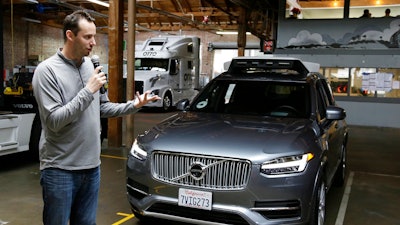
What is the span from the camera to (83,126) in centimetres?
226

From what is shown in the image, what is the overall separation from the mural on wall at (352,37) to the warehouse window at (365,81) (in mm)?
833

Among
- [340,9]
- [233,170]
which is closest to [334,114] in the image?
[233,170]

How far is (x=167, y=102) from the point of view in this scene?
17047 mm

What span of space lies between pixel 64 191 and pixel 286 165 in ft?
6.01

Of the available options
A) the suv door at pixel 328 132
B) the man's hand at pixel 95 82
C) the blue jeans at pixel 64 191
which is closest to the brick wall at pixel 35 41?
the suv door at pixel 328 132

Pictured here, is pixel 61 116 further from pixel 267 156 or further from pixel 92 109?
pixel 267 156

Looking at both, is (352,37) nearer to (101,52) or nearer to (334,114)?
(334,114)

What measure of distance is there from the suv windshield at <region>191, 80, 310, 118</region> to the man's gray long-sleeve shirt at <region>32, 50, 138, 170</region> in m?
2.62

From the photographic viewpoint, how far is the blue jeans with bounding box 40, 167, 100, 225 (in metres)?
2.24

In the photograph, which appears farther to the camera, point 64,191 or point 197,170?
point 197,170

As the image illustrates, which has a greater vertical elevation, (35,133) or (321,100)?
(321,100)

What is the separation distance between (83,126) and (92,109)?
5.0 inches

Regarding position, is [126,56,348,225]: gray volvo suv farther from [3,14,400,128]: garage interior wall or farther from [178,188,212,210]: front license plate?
[3,14,400,128]: garage interior wall

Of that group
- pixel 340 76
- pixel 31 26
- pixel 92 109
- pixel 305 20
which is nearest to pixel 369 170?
pixel 92 109
